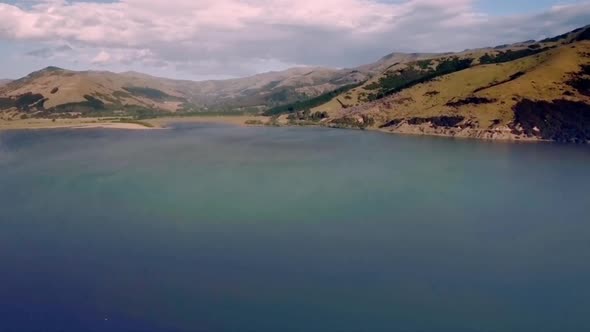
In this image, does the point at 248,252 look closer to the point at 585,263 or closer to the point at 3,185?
the point at 585,263

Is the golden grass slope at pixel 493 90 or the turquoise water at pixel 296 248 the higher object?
the golden grass slope at pixel 493 90

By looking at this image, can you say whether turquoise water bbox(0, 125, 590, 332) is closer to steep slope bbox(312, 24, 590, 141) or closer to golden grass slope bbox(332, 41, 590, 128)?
steep slope bbox(312, 24, 590, 141)

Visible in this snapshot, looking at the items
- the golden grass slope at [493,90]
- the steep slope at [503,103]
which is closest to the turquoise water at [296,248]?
the steep slope at [503,103]

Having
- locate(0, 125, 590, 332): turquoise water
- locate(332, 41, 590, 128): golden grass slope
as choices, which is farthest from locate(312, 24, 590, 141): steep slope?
locate(0, 125, 590, 332): turquoise water

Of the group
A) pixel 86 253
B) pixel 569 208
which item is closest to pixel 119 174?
pixel 86 253

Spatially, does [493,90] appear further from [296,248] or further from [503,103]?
[296,248]

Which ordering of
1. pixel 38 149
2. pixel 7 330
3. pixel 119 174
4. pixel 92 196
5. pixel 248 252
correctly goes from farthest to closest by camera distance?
pixel 38 149 → pixel 119 174 → pixel 92 196 → pixel 248 252 → pixel 7 330

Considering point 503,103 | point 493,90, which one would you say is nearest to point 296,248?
point 503,103

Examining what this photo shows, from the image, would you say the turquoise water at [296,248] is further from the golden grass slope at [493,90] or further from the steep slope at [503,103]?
the golden grass slope at [493,90]
